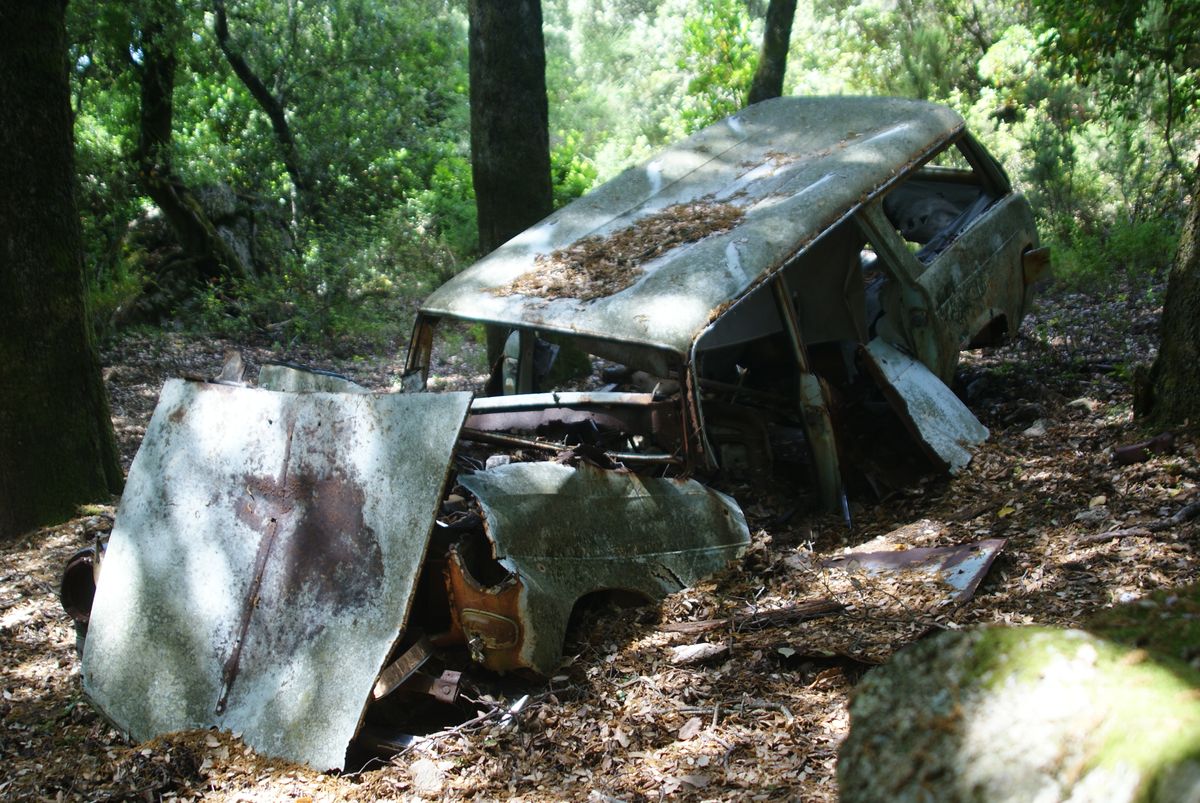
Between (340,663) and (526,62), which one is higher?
(526,62)

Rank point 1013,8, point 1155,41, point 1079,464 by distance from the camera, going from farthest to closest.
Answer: point 1013,8, point 1155,41, point 1079,464

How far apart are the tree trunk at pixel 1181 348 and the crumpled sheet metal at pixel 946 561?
4.06ft

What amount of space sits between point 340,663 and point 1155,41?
28.9 feet

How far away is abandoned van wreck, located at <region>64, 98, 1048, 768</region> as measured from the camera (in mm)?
3148

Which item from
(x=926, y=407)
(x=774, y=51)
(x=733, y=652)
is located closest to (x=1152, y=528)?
(x=926, y=407)

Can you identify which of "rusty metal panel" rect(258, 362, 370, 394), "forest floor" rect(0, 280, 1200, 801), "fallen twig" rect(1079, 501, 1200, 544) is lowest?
"forest floor" rect(0, 280, 1200, 801)

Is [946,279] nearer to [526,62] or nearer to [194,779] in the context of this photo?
[526,62]

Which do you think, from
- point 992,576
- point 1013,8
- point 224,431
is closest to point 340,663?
point 224,431

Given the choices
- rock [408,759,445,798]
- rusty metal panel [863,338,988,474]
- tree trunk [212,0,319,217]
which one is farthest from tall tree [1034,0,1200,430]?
tree trunk [212,0,319,217]

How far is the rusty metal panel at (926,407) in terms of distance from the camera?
483cm

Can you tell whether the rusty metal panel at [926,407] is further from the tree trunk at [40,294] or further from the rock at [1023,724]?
the tree trunk at [40,294]

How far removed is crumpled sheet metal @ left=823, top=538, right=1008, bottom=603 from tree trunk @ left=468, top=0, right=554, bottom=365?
3.67 metres

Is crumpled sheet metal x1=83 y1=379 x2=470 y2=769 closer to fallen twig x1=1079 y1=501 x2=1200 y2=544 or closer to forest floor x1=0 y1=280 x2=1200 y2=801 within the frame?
forest floor x1=0 y1=280 x2=1200 y2=801

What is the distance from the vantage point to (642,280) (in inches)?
172
